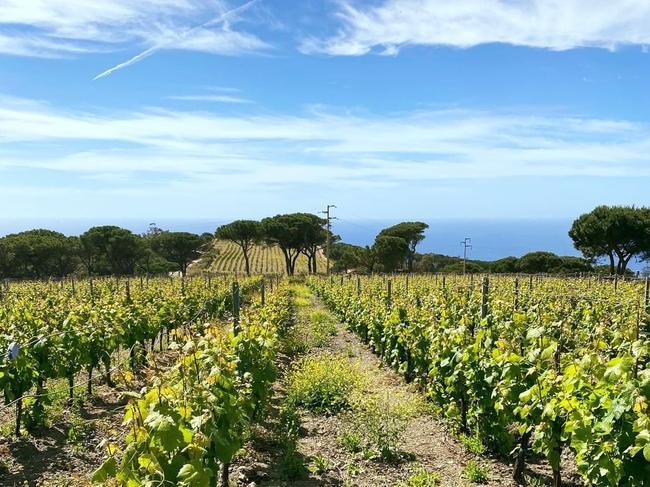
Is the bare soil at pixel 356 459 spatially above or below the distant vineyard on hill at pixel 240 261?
below

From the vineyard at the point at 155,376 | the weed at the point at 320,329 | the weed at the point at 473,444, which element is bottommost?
the weed at the point at 473,444

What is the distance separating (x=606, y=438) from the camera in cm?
390

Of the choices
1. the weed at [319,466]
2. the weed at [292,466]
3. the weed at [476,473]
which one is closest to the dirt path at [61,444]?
the weed at [292,466]

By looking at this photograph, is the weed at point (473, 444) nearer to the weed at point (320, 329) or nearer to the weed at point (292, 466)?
the weed at point (292, 466)

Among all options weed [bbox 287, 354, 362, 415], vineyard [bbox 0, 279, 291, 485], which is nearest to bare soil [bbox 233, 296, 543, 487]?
weed [bbox 287, 354, 362, 415]

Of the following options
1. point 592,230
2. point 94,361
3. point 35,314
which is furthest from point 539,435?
point 592,230

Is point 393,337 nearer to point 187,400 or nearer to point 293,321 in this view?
point 187,400

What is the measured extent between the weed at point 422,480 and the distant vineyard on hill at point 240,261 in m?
60.0

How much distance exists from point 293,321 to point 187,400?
51.2ft

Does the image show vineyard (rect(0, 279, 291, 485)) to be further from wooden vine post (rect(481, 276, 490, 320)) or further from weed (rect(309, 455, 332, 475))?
wooden vine post (rect(481, 276, 490, 320))

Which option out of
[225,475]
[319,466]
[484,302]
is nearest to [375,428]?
[319,466]

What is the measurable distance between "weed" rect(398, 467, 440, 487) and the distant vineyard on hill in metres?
60.0

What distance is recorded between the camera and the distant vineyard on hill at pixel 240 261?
2753 inches

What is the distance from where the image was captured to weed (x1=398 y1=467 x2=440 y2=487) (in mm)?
5737
